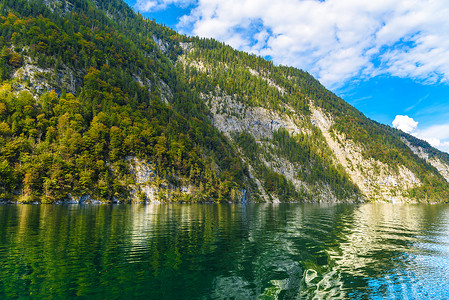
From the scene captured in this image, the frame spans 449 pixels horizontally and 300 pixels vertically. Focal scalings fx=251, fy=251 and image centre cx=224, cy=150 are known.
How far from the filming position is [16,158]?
82.9 meters

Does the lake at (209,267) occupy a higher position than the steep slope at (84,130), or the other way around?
the steep slope at (84,130)

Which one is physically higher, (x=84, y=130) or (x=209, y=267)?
(x=84, y=130)

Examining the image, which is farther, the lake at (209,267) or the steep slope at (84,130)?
the steep slope at (84,130)

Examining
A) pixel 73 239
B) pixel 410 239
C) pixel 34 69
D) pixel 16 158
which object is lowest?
pixel 410 239

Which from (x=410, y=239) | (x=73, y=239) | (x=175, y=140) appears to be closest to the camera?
(x=73, y=239)

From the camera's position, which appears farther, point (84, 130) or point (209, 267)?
point (84, 130)

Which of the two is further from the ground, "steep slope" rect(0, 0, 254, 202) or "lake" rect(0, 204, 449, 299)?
"steep slope" rect(0, 0, 254, 202)

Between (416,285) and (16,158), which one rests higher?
(16,158)

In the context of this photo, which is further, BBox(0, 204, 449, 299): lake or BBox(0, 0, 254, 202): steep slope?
BBox(0, 0, 254, 202): steep slope

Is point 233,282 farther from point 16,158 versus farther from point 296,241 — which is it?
point 16,158

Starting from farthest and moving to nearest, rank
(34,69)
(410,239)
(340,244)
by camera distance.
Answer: (34,69) → (410,239) → (340,244)

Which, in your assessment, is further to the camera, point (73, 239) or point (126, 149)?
point (126, 149)

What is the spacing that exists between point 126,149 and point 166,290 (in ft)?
356

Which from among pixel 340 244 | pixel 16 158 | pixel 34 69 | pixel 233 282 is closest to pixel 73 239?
pixel 233 282
